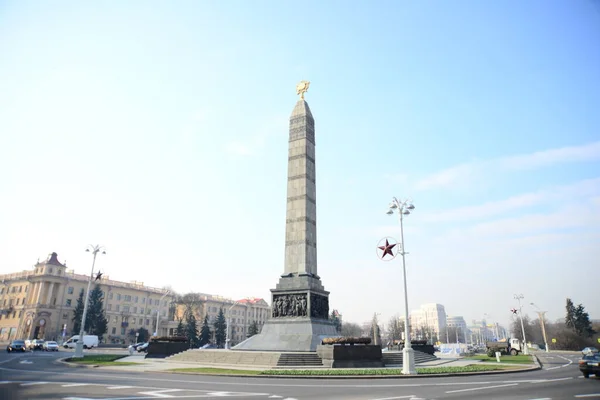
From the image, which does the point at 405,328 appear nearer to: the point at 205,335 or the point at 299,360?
the point at 299,360

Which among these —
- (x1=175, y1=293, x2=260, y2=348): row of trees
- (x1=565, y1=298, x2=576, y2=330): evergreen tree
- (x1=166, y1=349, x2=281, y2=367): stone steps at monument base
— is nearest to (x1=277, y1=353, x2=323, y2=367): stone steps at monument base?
(x1=166, y1=349, x2=281, y2=367): stone steps at monument base

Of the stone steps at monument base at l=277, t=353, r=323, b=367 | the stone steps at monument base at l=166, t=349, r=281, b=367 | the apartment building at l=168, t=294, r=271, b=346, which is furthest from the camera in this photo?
the apartment building at l=168, t=294, r=271, b=346

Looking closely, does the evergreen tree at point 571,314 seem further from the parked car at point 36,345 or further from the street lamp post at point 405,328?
the parked car at point 36,345

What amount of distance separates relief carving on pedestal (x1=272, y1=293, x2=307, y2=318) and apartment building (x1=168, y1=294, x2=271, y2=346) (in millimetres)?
67332

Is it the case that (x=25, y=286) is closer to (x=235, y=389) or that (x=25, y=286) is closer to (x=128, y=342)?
(x=128, y=342)

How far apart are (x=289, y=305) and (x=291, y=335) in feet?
7.79

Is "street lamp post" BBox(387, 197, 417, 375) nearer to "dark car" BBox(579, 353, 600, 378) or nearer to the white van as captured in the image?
"dark car" BBox(579, 353, 600, 378)

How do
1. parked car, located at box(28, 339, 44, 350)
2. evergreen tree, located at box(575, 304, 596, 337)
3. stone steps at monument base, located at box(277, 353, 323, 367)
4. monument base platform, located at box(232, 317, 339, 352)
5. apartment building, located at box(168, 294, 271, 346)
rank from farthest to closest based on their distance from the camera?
apartment building, located at box(168, 294, 271, 346) → evergreen tree, located at box(575, 304, 596, 337) → parked car, located at box(28, 339, 44, 350) → monument base platform, located at box(232, 317, 339, 352) → stone steps at monument base, located at box(277, 353, 323, 367)

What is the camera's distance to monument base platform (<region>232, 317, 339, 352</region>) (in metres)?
25.5

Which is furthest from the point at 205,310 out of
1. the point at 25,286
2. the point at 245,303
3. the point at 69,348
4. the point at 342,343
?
the point at 342,343

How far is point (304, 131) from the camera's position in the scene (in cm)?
3347

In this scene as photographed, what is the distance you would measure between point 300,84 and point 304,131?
5592 millimetres

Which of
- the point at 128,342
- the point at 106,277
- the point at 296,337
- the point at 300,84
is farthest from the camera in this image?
the point at 106,277

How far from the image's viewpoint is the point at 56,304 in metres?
77.6
